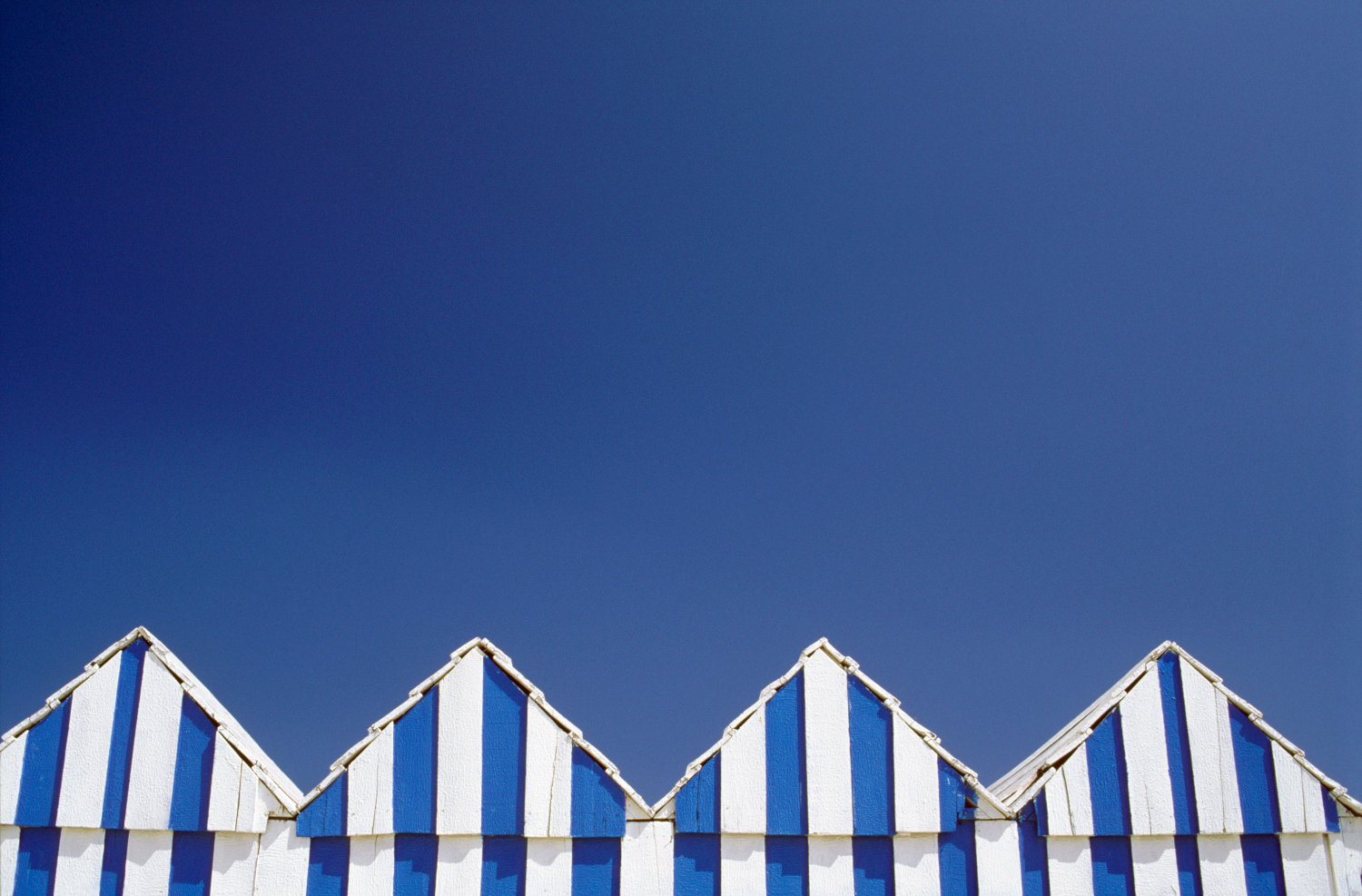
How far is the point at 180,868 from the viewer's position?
5801 mm

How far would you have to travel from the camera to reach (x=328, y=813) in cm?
577

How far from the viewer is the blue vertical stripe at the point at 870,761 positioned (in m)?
5.88

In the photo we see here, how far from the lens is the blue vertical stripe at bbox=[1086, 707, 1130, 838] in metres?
5.95

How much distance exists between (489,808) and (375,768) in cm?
70

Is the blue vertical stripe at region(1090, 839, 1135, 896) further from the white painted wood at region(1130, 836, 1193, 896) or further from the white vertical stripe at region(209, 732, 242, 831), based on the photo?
the white vertical stripe at region(209, 732, 242, 831)

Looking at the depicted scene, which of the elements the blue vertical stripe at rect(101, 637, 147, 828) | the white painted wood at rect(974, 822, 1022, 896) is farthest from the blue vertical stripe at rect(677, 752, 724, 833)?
the blue vertical stripe at rect(101, 637, 147, 828)

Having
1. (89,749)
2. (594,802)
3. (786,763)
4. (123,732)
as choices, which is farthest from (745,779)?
(89,749)

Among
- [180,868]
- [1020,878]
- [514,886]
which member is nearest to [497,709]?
[514,886]

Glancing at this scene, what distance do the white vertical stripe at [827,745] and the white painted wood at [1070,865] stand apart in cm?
123

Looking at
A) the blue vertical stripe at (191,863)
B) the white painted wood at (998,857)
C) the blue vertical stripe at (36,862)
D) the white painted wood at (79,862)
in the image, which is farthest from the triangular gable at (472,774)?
the white painted wood at (998,857)

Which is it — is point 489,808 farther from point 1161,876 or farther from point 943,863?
point 1161,876

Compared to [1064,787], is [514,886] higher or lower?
lower

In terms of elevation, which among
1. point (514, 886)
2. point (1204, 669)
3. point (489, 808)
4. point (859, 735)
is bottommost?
point (514, 886)

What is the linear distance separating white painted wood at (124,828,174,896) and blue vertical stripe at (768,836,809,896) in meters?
2.97
